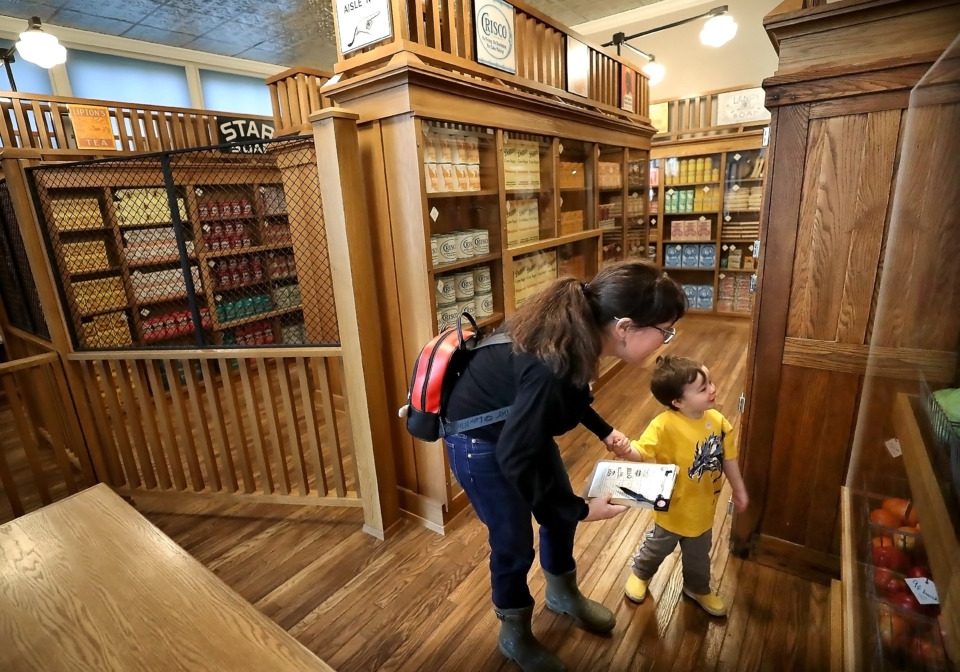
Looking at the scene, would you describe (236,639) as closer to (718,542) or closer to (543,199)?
(718,542)

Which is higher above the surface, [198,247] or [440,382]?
[198,247]

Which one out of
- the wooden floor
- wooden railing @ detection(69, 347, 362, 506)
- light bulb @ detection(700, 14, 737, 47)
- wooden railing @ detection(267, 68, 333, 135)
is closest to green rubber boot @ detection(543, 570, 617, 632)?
the wooden floor

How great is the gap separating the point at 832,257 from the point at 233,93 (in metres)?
7.54

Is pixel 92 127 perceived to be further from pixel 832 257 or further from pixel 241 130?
pixel 832 257

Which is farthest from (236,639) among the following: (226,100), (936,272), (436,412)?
(226,100)

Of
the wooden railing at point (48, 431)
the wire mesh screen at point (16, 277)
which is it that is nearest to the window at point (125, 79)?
the wire mesh screen at point (16, 277)

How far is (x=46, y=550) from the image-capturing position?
4.56ft

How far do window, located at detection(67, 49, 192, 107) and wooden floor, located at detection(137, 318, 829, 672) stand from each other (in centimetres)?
534

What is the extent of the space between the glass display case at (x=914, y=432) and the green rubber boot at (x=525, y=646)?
826 millimetres

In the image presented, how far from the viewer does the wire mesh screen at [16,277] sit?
2602mm

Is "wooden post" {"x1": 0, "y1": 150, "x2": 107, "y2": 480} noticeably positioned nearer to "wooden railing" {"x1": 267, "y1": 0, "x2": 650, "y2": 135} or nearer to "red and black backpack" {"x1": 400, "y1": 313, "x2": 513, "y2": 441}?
"wooden railing" {"x1": 267, "y1": 0, "x2": 650, "y2": 135}

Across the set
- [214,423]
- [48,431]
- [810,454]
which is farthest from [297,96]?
[810,454]

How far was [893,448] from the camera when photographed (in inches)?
49.3

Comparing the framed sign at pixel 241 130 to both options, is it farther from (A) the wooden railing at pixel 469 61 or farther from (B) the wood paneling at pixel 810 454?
(B) the wood paneling at pixel 810 454
